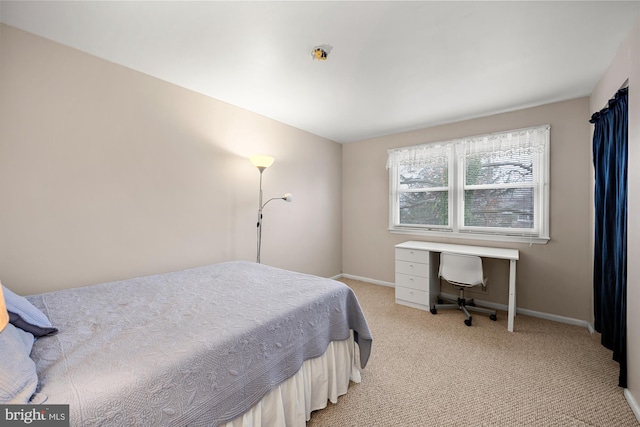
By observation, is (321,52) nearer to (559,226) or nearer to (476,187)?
(476,187)

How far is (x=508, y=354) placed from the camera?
2.24 m

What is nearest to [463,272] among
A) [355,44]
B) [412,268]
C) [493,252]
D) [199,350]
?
[493,252]

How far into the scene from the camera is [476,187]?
3.36m

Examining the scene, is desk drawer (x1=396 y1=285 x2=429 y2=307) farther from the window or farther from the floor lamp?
the floor lamp

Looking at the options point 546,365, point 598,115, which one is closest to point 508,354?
point 546,365

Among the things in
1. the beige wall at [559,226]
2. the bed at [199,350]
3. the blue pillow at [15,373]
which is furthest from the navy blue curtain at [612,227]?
the blue pillow at [15,373]

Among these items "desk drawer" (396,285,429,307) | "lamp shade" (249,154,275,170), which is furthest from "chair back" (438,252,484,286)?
"lamp shade" (249,154,275,170)

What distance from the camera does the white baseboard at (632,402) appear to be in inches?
60.7

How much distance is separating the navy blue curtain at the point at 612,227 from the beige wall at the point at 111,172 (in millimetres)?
3216

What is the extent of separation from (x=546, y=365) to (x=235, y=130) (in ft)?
12.0

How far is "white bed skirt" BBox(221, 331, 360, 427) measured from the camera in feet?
4.26

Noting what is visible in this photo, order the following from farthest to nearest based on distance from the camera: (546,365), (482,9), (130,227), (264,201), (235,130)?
(264,201) → (235,130) → (130,227) → (546,365) → (482,9)

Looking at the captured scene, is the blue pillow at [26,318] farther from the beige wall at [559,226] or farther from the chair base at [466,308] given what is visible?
the beige wall at [559,226]

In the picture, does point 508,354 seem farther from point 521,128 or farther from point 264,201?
point 264,201
